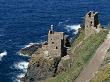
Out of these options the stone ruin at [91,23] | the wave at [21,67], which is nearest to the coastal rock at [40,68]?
the wave at [21,67]

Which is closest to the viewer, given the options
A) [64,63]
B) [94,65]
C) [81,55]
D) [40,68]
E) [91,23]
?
[94,65]

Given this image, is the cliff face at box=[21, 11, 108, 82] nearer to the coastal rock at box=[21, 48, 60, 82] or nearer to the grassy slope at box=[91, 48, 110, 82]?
the coastal rock at box=[21, 48, 60, 82]

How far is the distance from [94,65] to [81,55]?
1163cm

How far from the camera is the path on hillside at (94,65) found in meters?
84.7

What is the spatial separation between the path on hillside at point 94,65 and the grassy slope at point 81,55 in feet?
3.58

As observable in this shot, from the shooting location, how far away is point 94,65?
3533 inches

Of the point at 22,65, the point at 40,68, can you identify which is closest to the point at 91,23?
the point at 40,68

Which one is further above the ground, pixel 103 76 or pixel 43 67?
pixel 103 76

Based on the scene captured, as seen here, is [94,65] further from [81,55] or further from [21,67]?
[21,67]

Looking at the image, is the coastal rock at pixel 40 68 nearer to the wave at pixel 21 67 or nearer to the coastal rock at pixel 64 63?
the coastal rock at pixel 64 63

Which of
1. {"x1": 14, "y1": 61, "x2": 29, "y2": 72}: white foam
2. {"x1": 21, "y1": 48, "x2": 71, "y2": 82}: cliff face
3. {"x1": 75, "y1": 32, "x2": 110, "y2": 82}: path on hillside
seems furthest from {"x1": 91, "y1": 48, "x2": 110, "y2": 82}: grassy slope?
{"x1": 14, "y1": 61, "x2": 29, "y2": 72}: white foam

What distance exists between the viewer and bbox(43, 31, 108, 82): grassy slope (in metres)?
89.4

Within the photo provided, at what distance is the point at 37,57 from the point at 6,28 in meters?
66.8

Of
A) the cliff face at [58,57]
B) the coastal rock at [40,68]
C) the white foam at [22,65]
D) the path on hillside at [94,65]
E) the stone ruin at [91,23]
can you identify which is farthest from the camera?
the white foam at [22,65]
